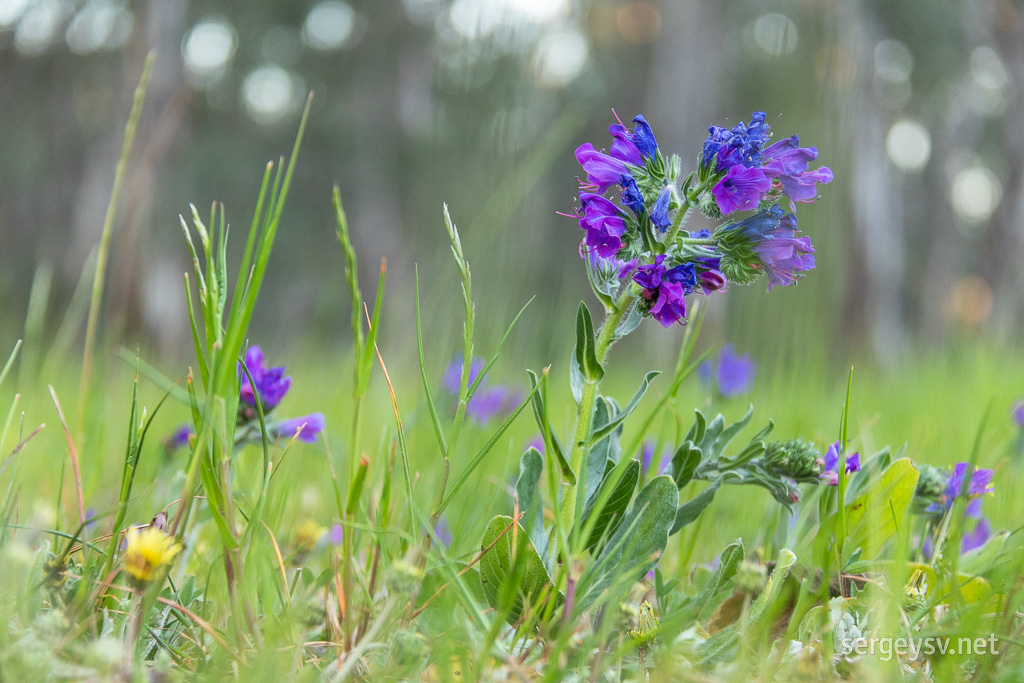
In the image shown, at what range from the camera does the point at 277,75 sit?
62.4 feet

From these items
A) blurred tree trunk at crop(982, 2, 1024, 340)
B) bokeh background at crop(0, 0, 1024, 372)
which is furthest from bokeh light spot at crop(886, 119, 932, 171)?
blurred tree trunk at crop(982, 2, 1024, 340)

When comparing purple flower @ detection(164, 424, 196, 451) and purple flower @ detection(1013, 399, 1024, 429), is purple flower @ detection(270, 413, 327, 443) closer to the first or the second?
purple flower @ detection(164, 424, 196, 451)

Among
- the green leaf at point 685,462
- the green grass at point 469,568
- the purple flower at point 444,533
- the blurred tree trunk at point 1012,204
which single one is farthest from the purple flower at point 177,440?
the blurred tree trunk at point 1012,204

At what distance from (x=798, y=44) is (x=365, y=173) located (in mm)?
14282

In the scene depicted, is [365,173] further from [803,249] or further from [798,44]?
[803,249]

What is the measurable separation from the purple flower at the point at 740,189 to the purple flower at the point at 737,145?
1 centimetres

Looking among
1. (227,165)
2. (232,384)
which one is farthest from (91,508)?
(227,165)

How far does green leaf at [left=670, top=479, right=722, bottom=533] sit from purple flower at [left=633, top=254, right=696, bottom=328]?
0.23 meters

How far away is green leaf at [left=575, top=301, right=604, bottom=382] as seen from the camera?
91 centimetres

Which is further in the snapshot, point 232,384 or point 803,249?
point 803,249

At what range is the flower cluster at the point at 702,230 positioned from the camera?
36.2 inches

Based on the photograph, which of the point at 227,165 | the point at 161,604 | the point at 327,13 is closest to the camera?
the point at 161,604

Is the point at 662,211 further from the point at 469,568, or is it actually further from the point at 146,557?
the point at 146,557

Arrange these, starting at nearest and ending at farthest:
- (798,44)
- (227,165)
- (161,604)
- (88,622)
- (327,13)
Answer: (88,622) → (161,604) → (798,44) → (327,13) → (227,165)
